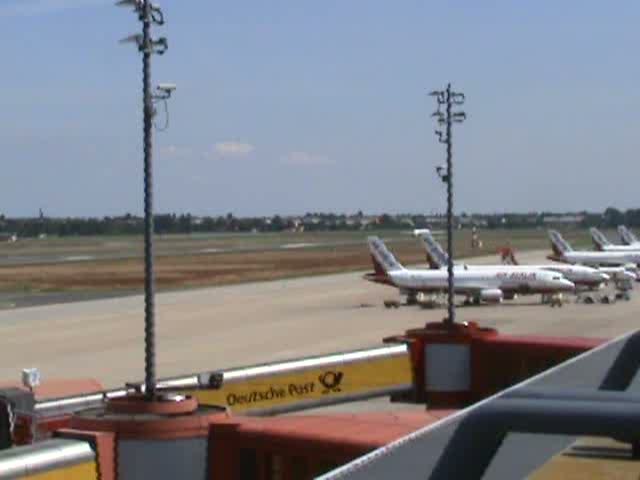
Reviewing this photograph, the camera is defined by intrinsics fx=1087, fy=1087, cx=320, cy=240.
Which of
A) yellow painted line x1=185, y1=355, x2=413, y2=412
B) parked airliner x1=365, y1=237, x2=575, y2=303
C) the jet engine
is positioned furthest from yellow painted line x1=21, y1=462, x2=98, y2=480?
the jet engine

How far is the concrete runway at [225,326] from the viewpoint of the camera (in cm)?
5444

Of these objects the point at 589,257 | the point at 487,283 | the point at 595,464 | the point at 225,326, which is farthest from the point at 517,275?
the point at 595,464

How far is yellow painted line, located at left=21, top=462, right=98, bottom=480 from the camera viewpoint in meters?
14.8

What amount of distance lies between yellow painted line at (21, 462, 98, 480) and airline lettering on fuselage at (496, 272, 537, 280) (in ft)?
246

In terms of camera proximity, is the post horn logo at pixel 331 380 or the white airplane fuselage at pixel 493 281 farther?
the white airplane fuselage at pixel 493 281

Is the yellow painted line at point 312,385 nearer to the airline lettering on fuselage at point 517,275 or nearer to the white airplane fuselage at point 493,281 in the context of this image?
the white airplane fuselage at point 493,281

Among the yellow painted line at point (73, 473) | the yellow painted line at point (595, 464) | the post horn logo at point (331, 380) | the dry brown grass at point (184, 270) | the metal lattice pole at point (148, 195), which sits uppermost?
the metal lattice pole at point (148, 195)

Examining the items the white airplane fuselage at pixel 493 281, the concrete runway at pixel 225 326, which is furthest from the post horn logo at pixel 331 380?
the white airplane fuselage at pixel 493 281

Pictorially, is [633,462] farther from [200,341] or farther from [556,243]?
[556,243]

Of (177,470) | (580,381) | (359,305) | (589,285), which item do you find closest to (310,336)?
(359,305)

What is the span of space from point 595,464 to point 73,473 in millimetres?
12296

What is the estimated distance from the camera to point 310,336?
6519 centimetres

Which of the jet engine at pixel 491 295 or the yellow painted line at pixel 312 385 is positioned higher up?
the yellow painted line at pixel 312 385

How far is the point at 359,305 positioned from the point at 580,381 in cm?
8444
